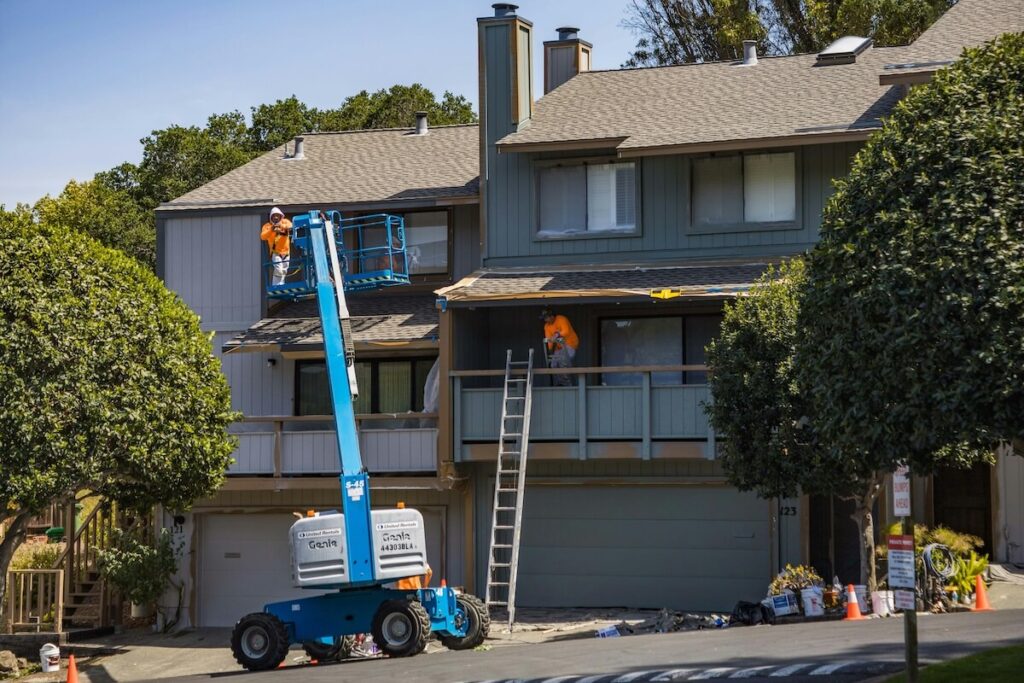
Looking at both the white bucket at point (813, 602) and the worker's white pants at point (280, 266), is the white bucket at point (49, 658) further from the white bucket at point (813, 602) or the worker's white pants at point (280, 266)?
the white bucket at point (813, 602)

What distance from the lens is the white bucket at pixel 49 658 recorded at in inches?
996

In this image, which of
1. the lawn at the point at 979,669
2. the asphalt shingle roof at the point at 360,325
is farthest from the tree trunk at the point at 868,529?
the asphalt shingle roof at the point at 360,325

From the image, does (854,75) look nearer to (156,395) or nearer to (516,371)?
(516,371)

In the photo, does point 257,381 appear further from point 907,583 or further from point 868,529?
point 907,583

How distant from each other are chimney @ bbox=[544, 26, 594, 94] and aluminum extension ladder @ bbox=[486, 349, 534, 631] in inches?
313

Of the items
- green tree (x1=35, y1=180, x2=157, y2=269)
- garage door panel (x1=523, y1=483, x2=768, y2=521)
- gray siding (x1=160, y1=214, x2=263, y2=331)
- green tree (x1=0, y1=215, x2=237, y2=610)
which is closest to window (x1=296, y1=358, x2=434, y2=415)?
gray siding (x1=160, y1=214, x2=263, y2=331)

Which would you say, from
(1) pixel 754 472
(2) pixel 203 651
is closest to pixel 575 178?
(1) pixel 754 472

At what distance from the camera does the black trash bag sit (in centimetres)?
2347

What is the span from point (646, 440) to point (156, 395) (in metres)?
8.24

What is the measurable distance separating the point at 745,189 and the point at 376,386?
815 cm

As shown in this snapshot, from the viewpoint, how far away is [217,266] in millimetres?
31391

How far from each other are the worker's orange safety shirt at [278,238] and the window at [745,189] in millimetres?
7798

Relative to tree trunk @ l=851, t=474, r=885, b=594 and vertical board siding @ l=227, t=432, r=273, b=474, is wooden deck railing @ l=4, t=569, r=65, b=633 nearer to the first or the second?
vertical board siding @ l=227, t=432, r=273, b=474

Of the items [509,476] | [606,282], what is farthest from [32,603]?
[606,282]
